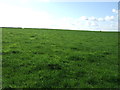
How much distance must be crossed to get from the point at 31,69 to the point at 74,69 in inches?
131

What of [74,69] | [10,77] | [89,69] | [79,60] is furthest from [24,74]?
[79,60]

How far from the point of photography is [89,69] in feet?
38.8

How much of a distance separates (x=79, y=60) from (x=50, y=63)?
3.29 m

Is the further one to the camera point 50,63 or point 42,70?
point 50,63

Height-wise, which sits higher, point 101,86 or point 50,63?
point 50,63

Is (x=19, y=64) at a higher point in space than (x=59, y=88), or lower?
higher

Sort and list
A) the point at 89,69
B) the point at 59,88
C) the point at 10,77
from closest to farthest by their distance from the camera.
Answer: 1. the point at 59,88
2. the point at 10,77
3. the point at 89,69

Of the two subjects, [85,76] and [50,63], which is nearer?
[85,76]

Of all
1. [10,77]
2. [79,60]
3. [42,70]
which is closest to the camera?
[10,77]

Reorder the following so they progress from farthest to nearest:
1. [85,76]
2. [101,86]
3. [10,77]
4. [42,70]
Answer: [42,70], [85,76], [10,77], [101,86]

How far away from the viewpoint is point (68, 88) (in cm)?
839

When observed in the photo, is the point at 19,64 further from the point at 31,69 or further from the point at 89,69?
the point at 89,69

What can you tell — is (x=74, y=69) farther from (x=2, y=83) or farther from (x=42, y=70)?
(x=2, y=83)

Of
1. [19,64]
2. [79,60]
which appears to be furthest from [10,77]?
[79,60]
